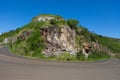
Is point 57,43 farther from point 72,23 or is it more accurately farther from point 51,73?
point 51,73

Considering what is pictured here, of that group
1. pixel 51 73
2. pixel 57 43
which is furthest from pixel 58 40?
pixel 51 73

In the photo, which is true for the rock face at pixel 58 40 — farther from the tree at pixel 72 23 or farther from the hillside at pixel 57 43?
the tree at pixel 72 23

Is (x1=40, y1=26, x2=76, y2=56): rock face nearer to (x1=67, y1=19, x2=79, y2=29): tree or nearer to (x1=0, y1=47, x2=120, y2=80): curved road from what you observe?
(x1=67, y1=19, x2=79, y2=29): tree

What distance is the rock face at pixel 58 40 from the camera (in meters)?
58.8

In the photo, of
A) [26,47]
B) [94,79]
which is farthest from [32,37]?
[94,79]

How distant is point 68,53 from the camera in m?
57.2

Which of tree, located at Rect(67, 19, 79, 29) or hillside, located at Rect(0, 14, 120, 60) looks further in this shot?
tree, located at Rect(67, 19, 79, 29)

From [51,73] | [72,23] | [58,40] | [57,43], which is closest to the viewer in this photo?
[51,73]

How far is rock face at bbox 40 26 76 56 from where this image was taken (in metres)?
58.8

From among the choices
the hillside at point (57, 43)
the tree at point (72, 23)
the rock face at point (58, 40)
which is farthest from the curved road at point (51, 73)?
the tree at point (72, 23)

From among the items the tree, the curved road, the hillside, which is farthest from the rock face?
the curved road

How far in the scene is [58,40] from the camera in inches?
2443

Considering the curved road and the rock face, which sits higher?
the rock face
